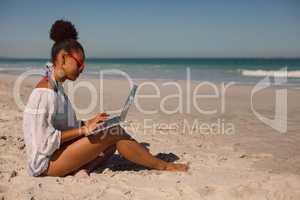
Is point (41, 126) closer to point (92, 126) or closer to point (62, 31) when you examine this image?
point (92, 126)

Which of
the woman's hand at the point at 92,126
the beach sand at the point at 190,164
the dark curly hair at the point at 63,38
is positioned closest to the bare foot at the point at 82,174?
the beach sand at the point at 190,164

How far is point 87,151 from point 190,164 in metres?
1.26

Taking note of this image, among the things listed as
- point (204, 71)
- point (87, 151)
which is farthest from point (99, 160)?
point (204, 71)

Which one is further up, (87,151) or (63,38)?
(63,38)

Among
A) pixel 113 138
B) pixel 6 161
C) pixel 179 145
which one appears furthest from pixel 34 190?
pixel 179 145

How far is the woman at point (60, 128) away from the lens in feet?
11.2

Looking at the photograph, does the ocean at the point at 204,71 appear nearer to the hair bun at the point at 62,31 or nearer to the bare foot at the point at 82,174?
the bare foot at the point at 82,174

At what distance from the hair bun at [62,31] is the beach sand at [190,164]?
1.28m

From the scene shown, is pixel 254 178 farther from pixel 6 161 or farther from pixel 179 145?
pixel 6 161

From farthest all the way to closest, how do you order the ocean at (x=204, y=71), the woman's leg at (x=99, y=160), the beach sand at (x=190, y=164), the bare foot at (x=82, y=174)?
1. the ocean at (x=204, y=71)
2. the woman's leg at (x=99, y=160)
3. the bare foot at (x=82, y=174)
4. the beach sand at (x=190, y=164)

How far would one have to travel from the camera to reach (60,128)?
12.2 ft

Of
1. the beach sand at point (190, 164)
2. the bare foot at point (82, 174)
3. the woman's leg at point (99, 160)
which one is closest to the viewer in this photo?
the beach sand at point (190, 164)

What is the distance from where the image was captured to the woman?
3.42 meters

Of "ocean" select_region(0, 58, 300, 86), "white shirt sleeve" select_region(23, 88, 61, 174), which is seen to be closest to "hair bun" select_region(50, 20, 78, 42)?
"white shirt sleeve" select_region(23, 88, 61, 174)
